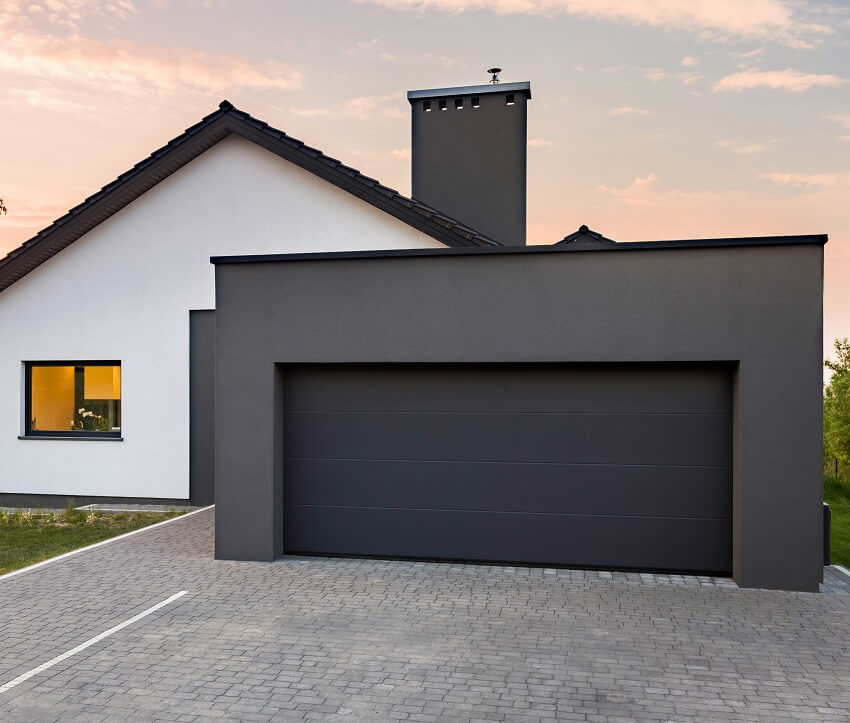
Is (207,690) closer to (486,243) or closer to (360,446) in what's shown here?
(360,446)

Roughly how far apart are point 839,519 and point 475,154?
948 centimetres

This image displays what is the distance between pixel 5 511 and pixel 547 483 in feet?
31.5

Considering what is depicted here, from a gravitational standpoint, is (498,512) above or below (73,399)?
below

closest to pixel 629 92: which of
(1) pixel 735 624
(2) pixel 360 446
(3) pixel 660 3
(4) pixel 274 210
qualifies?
(3) pixel 660 3

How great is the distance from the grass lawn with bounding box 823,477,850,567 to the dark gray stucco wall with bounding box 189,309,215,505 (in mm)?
9002

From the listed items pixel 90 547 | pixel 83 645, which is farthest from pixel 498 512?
pixel 90 547

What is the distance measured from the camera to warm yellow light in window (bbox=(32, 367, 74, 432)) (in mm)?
13055

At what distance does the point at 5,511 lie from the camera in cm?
1255

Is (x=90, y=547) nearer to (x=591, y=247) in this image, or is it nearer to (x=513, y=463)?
(x=513, y=463)

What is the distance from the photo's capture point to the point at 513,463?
7.95 meters

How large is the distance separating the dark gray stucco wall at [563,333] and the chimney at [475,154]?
24.0 ft

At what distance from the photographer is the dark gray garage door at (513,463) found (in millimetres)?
7598

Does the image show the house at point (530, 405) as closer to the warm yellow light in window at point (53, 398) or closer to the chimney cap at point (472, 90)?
the warm yellow light in window at point (53, 398)

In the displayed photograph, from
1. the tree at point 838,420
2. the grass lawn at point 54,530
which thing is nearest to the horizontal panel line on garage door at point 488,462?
the grass lawn at point 54,530
